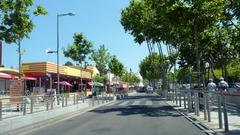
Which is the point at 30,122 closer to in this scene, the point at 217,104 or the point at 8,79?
the point at 217,104

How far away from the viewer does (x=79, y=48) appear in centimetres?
5944

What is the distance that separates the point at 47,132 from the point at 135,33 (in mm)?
34858

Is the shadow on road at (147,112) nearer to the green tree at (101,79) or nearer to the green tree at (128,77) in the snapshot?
the green tree at (101,79)

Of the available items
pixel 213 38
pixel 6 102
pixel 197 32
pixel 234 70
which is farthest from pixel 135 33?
pixel 234 70

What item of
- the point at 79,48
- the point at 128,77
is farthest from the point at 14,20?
the point at 128,77

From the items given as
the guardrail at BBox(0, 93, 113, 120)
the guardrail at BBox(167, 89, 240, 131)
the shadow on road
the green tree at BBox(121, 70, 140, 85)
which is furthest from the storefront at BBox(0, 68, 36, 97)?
the green tree at BBox(121, 70, 140, 85)

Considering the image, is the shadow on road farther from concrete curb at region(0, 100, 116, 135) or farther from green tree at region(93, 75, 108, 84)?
green tree at region(93, 75, 108, 84)

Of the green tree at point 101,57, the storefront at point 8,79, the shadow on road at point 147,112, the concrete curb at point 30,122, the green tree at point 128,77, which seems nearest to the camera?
the concrete curb at point 30,122

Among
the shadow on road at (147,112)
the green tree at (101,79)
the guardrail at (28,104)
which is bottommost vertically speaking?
the shadow on road at (147,112)

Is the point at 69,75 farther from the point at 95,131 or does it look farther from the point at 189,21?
the point at 95,131

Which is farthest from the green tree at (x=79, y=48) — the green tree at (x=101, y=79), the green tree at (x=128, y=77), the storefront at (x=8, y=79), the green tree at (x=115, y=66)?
the green tree at (x=128, y=77)

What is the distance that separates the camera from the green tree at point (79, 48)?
195ft

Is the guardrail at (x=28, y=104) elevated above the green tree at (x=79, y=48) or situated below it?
below

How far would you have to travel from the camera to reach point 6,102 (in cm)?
1698
